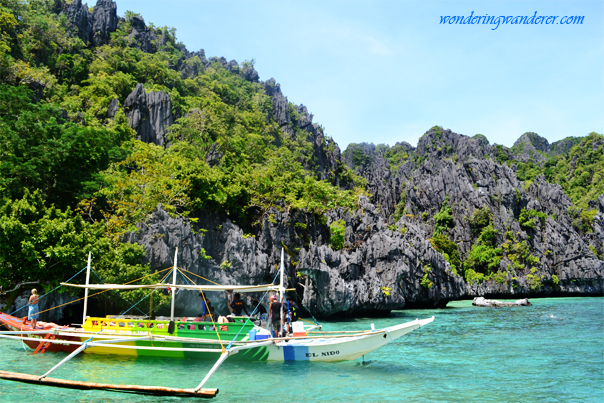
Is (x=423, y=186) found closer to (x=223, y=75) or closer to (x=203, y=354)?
(x=223, y=75)

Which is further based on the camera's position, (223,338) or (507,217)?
(507,217)

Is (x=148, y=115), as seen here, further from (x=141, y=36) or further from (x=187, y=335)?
(x=187, y=335)

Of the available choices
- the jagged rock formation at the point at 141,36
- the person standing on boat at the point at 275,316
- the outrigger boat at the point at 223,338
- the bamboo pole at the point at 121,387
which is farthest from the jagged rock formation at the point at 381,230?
the bamboo pole at the point at 121,387

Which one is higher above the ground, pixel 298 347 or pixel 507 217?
pixel 507 217

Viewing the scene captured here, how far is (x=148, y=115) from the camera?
45906 mm

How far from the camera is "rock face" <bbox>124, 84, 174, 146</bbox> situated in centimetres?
4506

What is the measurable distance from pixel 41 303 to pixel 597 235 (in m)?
75.2

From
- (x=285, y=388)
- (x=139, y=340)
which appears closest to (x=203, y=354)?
(x=139, y=340)

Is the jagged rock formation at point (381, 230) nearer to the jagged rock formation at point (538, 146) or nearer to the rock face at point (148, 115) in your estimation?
the rock face at point (148, 115)

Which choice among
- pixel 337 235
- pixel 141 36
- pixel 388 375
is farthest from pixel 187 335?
pixel 141 36

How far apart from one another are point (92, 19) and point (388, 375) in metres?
69.5

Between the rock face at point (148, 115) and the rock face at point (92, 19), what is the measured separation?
69.8 ft

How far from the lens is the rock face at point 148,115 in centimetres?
4506

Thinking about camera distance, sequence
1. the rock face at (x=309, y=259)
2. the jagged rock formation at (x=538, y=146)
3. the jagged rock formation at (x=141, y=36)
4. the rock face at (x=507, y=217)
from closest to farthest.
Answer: the rock face at (x=309, y=259), the rock face at (x=507, y=217), the jagged rock formation at (x=141, y=36), the jagged rock formation at (x=538, y=146)
